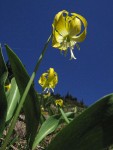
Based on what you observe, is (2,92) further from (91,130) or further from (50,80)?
(50,80)

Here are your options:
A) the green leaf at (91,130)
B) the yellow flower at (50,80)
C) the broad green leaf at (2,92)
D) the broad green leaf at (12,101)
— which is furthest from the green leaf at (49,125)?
the yellow flower at (50,80)

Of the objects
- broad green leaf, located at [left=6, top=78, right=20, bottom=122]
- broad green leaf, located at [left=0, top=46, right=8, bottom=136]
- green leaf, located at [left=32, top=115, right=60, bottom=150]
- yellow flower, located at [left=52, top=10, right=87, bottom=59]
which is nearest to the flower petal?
yellow flower, located at [left=52, top=10, right=87, bottom=59]

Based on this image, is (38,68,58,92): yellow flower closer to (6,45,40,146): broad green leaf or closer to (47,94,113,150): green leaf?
(6,45,40,146): broad green leaf

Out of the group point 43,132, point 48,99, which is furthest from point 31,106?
point 48,99

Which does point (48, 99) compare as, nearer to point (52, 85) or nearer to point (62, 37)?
point (52, 85)

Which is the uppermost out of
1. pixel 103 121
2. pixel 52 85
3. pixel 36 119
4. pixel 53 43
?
pixel 52 85

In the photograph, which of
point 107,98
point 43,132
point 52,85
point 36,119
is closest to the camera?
point 107,98
